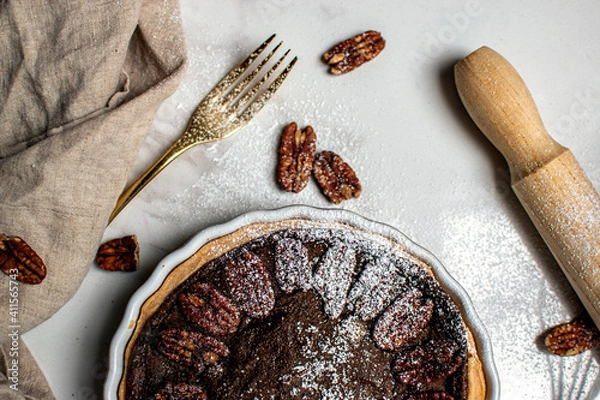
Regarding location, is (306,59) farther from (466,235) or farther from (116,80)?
(466,235)

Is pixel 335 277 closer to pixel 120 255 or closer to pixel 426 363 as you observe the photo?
pixel 426 363

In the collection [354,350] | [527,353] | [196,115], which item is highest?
[196,115]

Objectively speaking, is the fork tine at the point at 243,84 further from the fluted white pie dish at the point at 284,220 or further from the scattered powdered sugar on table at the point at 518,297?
the scattered powdered sugar on table at the point at 518,297

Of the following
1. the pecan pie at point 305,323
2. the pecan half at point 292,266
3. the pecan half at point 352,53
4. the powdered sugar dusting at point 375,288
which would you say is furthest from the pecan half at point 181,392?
the pecan half at point 352,53

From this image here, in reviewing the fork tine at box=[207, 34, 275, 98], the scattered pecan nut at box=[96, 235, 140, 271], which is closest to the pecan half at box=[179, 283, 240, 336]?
the scattered pecan nut at box=[96, 235, 140, 271]

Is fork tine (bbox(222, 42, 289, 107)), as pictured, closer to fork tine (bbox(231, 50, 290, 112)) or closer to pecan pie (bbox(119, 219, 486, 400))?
fork tine (bbox(231, 50, 290, 112))

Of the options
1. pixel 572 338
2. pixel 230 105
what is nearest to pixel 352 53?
pixel 230 105

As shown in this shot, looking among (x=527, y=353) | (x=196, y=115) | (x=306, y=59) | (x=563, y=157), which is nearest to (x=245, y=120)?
(x=196, y=115)
